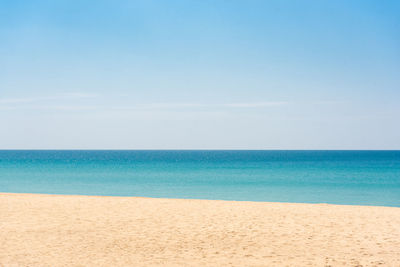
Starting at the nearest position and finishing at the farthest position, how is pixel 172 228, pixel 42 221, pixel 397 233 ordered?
pixel 397 233, pixel 172 228, pixel 42 221

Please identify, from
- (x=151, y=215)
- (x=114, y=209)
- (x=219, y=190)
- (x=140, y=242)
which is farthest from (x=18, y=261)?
(x=219, y=190)

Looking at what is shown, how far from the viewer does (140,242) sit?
9633 millimetres

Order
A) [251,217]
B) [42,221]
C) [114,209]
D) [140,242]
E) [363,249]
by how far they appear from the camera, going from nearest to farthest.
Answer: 1. [363,249]
2. [140,242]
3. [42,221]
4. [251,217]
5. [114,209]

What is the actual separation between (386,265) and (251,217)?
5756 mm

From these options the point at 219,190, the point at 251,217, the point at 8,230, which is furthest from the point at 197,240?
the point at 219,190

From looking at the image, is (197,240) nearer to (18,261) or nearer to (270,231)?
(270,231)

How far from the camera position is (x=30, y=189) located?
30.9 meters

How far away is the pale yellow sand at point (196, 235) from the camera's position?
812cm

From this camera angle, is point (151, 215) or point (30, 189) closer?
Answer: point (151, 215)

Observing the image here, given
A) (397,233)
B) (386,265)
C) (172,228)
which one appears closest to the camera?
(386,265)

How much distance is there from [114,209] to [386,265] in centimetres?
994

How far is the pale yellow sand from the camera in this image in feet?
26.7

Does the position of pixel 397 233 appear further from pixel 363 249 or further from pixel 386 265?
pixel 386 265

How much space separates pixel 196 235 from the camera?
10414 mm
